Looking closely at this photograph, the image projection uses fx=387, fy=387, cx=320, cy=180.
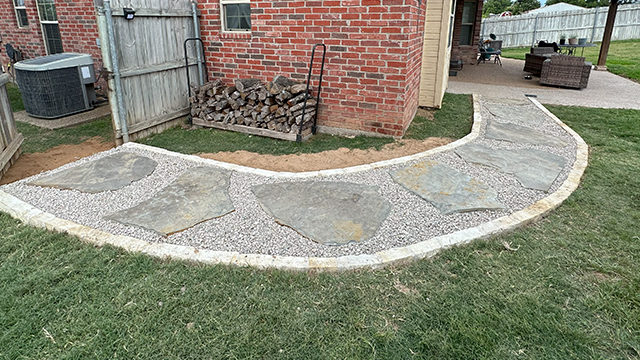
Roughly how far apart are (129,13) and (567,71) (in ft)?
32.0

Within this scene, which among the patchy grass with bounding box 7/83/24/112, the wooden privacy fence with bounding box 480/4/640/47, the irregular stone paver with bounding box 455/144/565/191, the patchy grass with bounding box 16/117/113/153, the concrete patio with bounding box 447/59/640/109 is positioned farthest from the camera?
the wooden privacy fence with bounding box 480/4/640/47

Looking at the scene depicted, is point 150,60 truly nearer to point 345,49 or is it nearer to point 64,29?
point 345,49

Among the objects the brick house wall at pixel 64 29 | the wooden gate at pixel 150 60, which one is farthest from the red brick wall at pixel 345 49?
the brick house wall at pixel 64 29

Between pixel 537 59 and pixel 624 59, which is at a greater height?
pixel 537 59

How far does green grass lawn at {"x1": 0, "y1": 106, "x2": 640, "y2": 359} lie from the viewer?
6.23 feet

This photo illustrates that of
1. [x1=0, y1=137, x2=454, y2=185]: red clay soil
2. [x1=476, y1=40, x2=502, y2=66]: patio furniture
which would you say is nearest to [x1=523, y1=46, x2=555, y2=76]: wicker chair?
[x1=476, y1=40, x2=502, y2=66]: patio furniture

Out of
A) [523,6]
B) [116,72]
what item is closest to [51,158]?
[116,72]

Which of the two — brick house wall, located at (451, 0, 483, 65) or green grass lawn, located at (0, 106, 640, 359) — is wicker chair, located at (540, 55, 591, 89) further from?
green grass lawn, located at (0, 106, 640, 359)

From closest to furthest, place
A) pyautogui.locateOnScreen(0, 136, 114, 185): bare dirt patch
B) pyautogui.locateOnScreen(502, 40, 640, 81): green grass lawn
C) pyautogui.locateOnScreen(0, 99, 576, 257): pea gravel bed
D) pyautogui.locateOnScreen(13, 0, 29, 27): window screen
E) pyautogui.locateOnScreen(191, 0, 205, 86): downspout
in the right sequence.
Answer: pyautogui.locateOnScreen(0, 99, 576, 257): pea gravel bed → pyautogui.locateOnScreen(0, 136, 114, 185): bare dirt patch → pyautogui.locateOnScreen(191, 0, 205, 86): downspout → pyautogui.locateOnScreen(13, 0, 29, 27): window screen → pyautogui.locateOnScreen(502, 40, 640, 81): green grass lawn

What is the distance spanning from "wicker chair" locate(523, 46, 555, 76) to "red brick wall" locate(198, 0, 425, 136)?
7.10 metres

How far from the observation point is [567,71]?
9562mm

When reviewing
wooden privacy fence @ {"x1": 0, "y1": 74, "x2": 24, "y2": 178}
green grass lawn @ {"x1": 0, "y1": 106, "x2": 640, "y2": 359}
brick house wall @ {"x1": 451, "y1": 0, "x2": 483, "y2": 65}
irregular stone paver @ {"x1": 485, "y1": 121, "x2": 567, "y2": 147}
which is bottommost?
green grass lawn @ {"x1": 0, "y1": 106, "x2": 640, "y2": 359}

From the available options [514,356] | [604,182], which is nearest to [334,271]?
[514,356]

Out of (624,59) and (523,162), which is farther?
(624,59)
